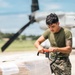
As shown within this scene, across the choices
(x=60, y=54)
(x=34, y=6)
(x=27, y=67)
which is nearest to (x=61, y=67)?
(x=60, y=54)

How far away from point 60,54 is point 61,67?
0.20 meters

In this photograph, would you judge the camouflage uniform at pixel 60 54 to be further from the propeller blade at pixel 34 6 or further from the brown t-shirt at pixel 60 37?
the propeller blade at pixel 34 6

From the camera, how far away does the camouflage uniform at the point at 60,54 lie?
16.6ft

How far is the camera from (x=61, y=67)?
514 centimetres

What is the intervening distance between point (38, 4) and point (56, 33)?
24.3 meters

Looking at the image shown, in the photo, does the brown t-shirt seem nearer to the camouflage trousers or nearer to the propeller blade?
the camouflage trousers

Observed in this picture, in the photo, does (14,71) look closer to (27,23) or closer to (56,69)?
(56,69)

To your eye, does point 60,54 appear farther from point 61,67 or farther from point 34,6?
point 34,6

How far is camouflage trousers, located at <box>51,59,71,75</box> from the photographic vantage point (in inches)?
202

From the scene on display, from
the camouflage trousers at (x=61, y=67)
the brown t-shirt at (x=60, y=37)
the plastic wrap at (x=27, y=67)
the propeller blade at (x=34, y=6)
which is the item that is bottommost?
the propeller blade at (x=34, y=6)

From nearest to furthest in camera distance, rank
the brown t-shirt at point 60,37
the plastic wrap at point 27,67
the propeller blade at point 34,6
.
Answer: the brown t-shirt at point 60,37 < the plastic wrap at point 27,67 < the propeller blade at point 34,6

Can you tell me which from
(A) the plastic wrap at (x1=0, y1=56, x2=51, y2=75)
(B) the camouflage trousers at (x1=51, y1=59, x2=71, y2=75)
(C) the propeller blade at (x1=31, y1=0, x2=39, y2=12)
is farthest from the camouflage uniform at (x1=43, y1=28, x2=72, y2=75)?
(C) the propeller blade at (x1=31, y1=0, x2=39, y2=12)

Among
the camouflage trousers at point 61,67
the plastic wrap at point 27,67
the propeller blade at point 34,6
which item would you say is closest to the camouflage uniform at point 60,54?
the camouflage trousers at point 61,67

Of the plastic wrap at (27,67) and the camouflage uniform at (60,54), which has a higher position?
Result: the camouflage uniform at (60,54)
